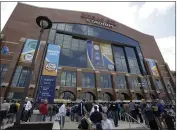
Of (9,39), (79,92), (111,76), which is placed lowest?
(79,92)

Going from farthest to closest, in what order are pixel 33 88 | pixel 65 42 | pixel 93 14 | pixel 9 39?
pixel 93 14
pixel 65 42
pixel 9 39
pixel 33 88

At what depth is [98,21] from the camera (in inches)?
1636

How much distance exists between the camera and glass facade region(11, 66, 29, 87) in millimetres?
24945

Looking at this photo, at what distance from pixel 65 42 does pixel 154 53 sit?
29858 mm

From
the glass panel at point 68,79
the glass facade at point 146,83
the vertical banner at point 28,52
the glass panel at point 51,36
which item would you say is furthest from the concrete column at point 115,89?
the vertical banner at point 28,52

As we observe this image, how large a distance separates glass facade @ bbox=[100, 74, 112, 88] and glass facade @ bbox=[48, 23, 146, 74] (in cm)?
451

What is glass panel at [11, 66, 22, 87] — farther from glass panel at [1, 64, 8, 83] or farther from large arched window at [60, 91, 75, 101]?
large arched window at [60, 91, 75, 101]

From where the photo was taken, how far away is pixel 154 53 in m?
44.6

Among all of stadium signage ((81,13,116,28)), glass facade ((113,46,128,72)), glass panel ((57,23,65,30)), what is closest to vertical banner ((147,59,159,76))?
glass facade ((113,46,128,72))

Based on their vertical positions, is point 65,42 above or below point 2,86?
above

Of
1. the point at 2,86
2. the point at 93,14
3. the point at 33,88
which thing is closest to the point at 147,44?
the point at 93,14

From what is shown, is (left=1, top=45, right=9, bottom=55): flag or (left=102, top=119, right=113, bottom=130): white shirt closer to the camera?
(left=102, top=119, right=113, bottom=130): white shirt

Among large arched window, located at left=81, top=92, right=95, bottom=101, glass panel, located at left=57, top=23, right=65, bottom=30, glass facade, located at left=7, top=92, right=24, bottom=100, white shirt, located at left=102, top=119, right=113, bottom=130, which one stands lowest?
white shirt, located at left=102, top=119, right=113, bottom=130

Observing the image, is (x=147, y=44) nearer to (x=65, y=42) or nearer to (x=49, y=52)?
(x=65, y=42)
